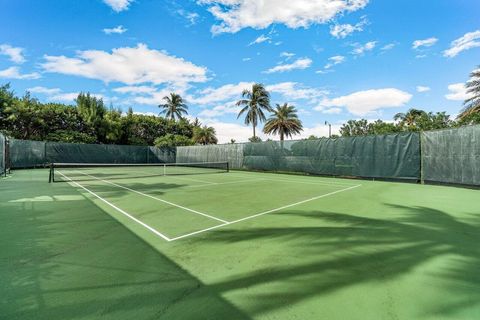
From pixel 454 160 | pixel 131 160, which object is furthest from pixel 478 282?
pixel 131 160

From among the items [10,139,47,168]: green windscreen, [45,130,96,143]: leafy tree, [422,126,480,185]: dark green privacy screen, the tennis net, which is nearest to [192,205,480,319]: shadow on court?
[422,126,480,185]: dark green privacy screen

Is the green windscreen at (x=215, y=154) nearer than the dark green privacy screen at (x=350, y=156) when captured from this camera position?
No

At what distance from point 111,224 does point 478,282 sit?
5449mm

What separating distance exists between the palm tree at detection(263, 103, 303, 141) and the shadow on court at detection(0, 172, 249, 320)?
35709 mm

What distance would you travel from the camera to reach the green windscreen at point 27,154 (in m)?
22.2

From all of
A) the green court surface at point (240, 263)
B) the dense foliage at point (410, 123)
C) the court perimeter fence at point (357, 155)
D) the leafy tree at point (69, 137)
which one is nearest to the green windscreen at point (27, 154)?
the court perimeter fence at point (357, 155)

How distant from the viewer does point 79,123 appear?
33375 mm

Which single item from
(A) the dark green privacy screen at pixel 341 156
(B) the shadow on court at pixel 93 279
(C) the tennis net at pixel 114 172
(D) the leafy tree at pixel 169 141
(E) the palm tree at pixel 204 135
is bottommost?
(B) the shadow on court at pixel 93 279

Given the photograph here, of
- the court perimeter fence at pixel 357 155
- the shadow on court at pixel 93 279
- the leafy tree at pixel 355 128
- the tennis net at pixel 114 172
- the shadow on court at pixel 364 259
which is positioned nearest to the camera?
the shadow on court at pixel 93 279

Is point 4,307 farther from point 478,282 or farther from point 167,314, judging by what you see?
point 478,282

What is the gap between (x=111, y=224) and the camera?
5.11m

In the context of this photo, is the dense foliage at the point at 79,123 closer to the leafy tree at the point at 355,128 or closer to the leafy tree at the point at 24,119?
the leafy tree at the point at 24,119

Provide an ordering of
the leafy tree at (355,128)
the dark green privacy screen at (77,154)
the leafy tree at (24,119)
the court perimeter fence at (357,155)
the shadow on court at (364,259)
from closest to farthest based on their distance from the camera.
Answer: the shadow on court at (364,259)
the court perimeter fence at (357,155)
the dark green privacy screen at (77,154)
the leafy tree at (24,119)
the leafy tree at (355,128)

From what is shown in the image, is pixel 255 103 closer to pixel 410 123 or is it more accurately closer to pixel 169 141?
pixel 169 141
